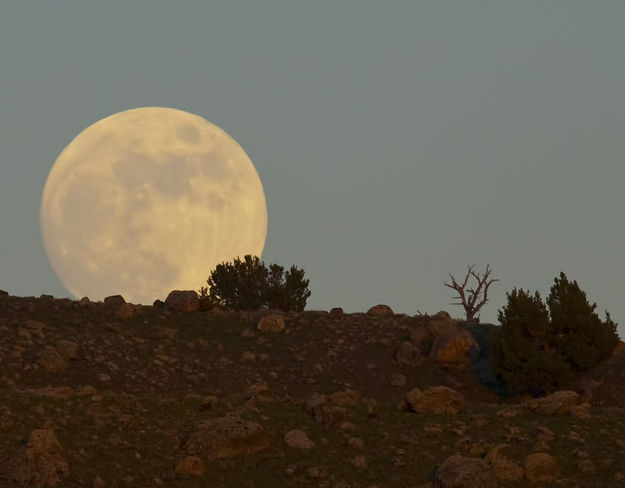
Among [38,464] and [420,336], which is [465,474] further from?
[420,336]

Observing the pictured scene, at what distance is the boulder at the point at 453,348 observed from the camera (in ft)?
131

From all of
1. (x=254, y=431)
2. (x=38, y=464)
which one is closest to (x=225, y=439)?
(x=254, y=431)

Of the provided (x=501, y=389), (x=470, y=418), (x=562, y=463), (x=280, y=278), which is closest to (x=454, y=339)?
(x=501, y=389)

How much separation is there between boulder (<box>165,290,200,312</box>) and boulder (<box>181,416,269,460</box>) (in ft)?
71.8

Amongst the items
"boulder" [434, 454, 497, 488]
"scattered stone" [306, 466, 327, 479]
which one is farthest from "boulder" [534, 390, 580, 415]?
"scattered stone" [306, 466, 327, 479]

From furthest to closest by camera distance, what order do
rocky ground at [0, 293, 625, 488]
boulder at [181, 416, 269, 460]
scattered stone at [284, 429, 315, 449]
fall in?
scattered stone at [284, 429, 315, 449]
boulder at [181, 416, 269, 460]
rocky ground at [0, 293, 625, 488]

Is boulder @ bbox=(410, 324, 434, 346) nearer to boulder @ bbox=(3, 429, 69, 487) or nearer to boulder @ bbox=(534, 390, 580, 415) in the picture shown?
boulder @ bbox=(534, 390, 580, 415)

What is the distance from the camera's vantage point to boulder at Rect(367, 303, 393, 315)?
45778mm

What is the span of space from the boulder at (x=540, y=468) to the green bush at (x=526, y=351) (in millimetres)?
16066

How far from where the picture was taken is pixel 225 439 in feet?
72.0

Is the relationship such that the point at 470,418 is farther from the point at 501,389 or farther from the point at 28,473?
the point at 501,389

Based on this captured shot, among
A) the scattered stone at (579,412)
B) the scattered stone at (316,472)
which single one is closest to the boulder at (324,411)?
the scattered stone at (316,472)

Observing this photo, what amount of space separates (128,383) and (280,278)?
54.2 feet

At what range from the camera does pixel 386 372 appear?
38969mm
